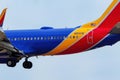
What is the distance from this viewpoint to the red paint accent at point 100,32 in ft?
405

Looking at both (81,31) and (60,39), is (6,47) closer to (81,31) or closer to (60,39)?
(60,39)

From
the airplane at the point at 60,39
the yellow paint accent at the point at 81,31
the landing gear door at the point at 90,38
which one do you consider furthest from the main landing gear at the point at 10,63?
the landing gear door at the point at 90,38

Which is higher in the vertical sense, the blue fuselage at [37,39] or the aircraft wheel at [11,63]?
the blue fuselage at [37,39]

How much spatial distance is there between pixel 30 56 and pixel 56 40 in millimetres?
4284

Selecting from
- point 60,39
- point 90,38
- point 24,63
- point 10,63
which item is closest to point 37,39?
point 60,39

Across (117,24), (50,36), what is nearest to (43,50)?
(50,36)

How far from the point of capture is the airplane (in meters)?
123

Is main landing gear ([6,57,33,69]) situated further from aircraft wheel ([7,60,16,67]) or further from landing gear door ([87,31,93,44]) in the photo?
landing gear door ([87,31,93,44])

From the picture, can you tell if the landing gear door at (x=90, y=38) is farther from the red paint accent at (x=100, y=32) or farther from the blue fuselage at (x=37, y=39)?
the blue fuselage at (x=37, y=39)

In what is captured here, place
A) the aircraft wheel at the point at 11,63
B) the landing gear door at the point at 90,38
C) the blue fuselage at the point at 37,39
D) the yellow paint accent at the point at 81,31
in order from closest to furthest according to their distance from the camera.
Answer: the landing gear door at the point at 90,38
the yellow paint accent at the point at 81,31
the blue fuselage at the point at 37,39
the aircraft wheel at the point at 11,63

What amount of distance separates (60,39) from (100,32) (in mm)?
5687

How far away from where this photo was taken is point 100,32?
4867 inches

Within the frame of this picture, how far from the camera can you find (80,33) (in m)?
125

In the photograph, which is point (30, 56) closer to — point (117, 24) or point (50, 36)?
point (50, 36)
